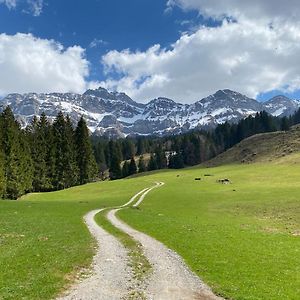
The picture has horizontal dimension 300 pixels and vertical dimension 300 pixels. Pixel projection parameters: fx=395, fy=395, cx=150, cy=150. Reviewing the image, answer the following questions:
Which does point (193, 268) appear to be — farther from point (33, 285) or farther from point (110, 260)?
point (33, 285)

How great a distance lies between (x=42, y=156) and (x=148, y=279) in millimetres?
98641

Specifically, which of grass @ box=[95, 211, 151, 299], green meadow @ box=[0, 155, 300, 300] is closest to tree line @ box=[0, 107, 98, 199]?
green meadow @ box=[0, 155, 300, 300]

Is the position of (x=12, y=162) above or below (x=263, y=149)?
above

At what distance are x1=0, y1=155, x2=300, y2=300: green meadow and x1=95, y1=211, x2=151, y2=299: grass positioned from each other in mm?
2646

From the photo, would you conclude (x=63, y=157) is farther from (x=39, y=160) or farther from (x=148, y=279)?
(x=148, y=279)

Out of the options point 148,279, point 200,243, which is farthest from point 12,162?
point 148,279

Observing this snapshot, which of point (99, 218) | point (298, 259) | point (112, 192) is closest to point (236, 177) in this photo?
point (112, 192)

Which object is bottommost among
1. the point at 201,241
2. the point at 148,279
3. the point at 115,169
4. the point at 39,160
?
the point at 201,241

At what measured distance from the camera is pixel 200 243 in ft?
104

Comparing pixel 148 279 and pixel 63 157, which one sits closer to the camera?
pixel 148 279

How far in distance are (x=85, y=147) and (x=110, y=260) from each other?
4288 inches

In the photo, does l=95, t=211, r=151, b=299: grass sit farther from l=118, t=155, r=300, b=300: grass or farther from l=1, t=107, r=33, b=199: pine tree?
l=1, t=107, r=33, b=199: pine tree

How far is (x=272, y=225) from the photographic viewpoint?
4612 cm

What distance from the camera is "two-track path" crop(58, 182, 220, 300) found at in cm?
1838
